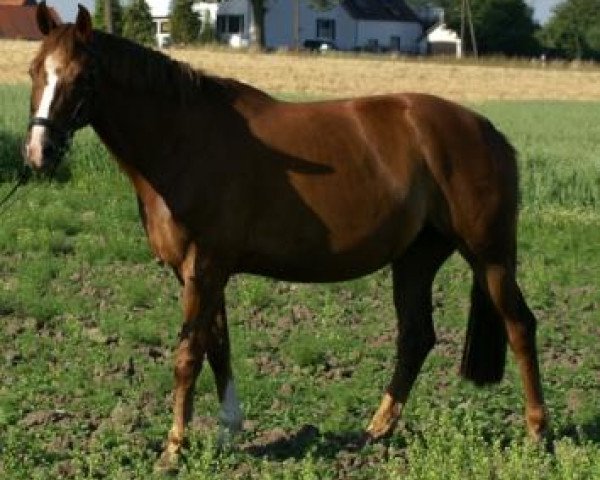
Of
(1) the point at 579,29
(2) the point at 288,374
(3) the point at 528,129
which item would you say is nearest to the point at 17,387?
(2) the point at 288,374

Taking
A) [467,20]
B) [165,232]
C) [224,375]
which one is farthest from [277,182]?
[467,20]

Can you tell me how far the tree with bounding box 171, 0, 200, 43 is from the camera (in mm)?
77938

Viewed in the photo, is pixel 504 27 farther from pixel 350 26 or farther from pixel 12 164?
pixel 12 164

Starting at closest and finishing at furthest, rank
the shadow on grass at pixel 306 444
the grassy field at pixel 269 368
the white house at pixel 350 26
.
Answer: the grassy field at pixel 269 368, the shadow on grass at pixel 306 444, the white house at pixel 350 26

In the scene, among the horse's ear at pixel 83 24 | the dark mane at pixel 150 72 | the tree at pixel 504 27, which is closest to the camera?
the horse's ear at pixel 83 24

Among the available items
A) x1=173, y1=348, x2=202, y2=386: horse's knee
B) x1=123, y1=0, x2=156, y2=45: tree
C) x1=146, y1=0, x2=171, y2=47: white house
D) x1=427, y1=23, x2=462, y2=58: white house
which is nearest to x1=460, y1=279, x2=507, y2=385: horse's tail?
x1=173, y1=348, x2=202, y2=386: horse's knee

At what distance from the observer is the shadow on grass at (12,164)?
13477mm

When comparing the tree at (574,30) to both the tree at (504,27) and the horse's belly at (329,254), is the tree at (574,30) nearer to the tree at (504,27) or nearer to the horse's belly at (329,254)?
the tree at (504,27)

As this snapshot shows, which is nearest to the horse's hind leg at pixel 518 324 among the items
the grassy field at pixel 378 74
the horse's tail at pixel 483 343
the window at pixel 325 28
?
the horse's tail at pixel 483 343

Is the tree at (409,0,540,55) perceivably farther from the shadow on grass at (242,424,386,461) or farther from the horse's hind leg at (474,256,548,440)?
the shadow on grass at (242,424,386,461)

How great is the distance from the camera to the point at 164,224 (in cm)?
521

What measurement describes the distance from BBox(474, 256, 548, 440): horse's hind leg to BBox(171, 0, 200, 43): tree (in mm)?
73612

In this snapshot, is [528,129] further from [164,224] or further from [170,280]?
[164,224]

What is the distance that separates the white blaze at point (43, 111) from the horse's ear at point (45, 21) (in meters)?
0.20
